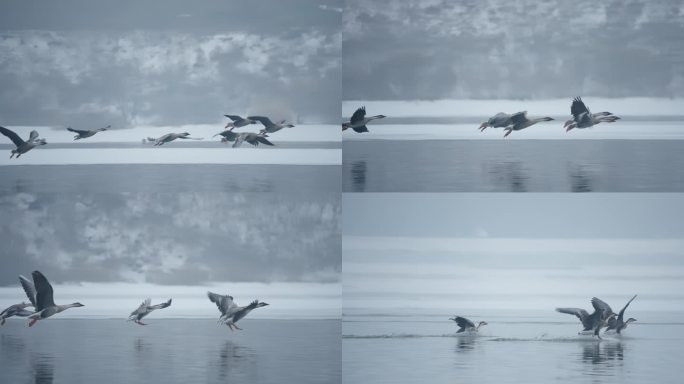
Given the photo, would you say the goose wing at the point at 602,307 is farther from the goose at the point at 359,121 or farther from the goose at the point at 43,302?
the goose at the point at 43,302

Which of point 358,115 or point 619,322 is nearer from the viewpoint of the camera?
point 619,322

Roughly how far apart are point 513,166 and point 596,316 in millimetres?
669

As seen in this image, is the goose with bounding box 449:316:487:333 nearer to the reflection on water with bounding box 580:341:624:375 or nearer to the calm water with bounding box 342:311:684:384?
the calm water with bounding box 342:311:684:384

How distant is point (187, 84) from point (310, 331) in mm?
1113

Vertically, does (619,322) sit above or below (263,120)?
below

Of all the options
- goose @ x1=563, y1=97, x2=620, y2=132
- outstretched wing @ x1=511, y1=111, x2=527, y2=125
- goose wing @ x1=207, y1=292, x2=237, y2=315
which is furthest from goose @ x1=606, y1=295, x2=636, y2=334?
A: goose wing @ x1=207, y1=292, x2=237, y2=315

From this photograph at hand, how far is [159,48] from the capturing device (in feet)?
12.6

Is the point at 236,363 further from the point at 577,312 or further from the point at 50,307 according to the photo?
the point at 577,312

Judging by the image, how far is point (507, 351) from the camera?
368 cm

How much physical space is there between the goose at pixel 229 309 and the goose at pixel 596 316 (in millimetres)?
1265

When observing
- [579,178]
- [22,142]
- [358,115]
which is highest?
[358,115]

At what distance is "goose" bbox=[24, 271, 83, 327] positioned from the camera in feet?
12.3

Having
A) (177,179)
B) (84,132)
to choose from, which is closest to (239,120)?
(177,179)

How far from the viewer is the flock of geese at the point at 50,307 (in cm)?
374
